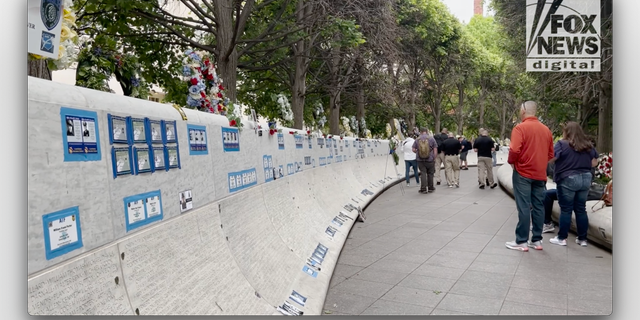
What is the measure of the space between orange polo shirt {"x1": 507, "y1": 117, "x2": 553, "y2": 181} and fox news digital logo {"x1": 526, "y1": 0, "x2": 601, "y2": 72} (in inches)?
245

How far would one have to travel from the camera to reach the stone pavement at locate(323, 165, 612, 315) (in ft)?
16.1

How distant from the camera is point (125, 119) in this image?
3.05 meters

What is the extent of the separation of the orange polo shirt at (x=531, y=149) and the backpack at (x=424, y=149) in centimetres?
812

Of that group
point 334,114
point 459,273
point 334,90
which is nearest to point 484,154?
point 334,90

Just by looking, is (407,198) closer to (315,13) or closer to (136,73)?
(315,13)

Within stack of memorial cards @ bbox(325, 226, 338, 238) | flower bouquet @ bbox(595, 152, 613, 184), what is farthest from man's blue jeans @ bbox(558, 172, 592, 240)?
stack of memorial cards @ bbox(325, 226, 338, 238)

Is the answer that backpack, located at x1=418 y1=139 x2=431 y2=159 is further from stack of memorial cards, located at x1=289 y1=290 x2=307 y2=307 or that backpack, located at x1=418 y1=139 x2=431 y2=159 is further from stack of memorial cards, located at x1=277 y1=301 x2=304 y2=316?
stack of memorial cards, located at x1=277 y1=301 x2=304 y2=316

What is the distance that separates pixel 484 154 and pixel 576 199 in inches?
350

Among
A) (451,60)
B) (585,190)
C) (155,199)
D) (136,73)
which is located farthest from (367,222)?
(451,60)

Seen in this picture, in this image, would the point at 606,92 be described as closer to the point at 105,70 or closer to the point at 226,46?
the point at 226,46

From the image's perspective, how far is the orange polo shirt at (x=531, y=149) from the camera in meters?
7.22

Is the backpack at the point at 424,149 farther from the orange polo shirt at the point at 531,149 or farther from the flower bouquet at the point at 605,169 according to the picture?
the orange polo shirt at the point at 531,149

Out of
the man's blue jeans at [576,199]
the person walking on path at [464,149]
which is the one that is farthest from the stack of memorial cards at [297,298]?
the person walking on path at [464,149]

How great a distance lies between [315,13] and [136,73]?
8865 mm
